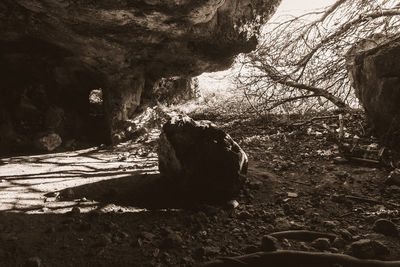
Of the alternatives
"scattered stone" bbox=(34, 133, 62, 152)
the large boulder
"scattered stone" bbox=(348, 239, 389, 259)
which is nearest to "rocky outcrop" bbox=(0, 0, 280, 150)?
"scattered stone" bbox=(34, 133, 62, 152)

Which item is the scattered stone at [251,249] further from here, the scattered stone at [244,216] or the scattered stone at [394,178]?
the scattered stone at [394,178]

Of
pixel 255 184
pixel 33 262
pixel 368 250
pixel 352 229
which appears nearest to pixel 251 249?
pixel 368 250

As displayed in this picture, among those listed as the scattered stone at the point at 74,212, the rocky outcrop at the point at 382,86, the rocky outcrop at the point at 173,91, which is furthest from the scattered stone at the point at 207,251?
the rocky outcrop at the point at 173,91

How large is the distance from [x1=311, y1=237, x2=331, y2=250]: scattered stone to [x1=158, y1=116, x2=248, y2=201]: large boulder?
3.11 feet

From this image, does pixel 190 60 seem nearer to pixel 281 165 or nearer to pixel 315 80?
pixel 315 80

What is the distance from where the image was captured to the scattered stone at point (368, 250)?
5.80 ft

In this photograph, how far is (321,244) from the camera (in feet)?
6.38

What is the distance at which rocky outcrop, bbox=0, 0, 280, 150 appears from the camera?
414 cm

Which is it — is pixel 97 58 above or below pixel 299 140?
above

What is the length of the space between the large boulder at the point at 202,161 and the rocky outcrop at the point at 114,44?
2076mm

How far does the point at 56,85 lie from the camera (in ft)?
20.1

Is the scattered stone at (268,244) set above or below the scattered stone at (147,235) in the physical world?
above

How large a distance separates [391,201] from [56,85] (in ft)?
20.3

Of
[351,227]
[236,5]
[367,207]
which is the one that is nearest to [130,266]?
[351,227]
